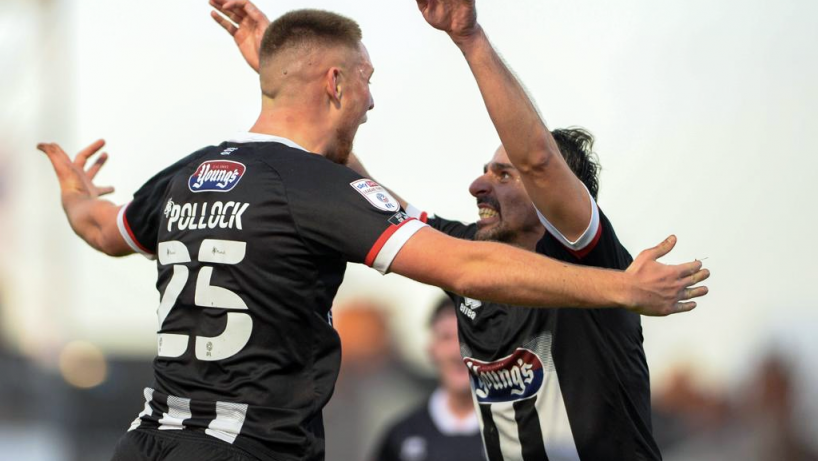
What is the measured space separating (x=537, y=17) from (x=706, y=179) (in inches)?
57.6

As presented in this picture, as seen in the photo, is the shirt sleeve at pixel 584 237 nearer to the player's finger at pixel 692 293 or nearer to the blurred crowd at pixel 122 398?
the player's finger at pixel 692 293

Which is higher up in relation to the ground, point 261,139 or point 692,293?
→ point 261,139

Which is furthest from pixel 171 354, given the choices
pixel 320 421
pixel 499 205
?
pixel 499 205

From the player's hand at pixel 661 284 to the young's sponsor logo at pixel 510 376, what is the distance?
881mm

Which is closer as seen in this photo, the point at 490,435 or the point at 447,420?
the point at 490,435

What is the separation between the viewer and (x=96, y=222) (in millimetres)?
4207

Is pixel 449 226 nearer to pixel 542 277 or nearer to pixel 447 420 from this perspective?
pixel 542 277

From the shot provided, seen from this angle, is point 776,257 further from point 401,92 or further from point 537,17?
point 401,92

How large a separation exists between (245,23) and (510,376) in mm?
1965

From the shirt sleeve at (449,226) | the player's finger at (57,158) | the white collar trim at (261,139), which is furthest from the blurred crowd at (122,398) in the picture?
the white collar trim at (261,139)

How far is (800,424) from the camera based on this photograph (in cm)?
619

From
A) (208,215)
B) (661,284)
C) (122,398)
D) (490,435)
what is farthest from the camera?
(122,398)

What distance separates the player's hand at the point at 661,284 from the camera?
278 centimetres

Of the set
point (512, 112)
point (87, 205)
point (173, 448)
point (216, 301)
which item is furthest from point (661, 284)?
point (87, 205)
